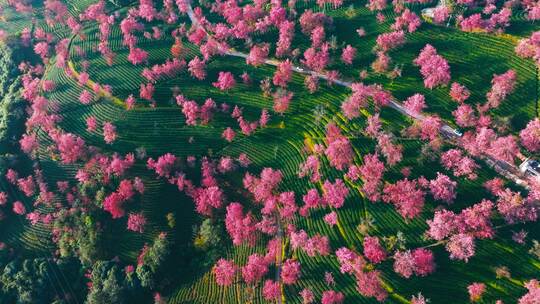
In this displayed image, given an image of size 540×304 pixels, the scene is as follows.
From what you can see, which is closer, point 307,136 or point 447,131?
point 447,131

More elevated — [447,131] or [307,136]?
[447,131]

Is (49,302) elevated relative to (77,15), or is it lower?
lower

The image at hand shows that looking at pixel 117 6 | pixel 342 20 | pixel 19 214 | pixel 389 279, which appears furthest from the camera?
pixel 117 6

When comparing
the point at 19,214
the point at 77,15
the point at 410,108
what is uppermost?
the point at 77,15

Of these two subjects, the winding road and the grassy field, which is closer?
the grassy field

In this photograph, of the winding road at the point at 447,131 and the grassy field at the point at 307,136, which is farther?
the winding road at the point at 447,131

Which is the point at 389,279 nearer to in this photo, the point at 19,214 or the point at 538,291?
the point at 538,291

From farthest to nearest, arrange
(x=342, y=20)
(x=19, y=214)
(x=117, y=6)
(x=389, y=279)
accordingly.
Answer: (x=117, y=6)
(x=342, y=20)
(x=19, y=214)
(x=389, y=279)

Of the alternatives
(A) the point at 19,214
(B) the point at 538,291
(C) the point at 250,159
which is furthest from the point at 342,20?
(A) the point at 19,214
